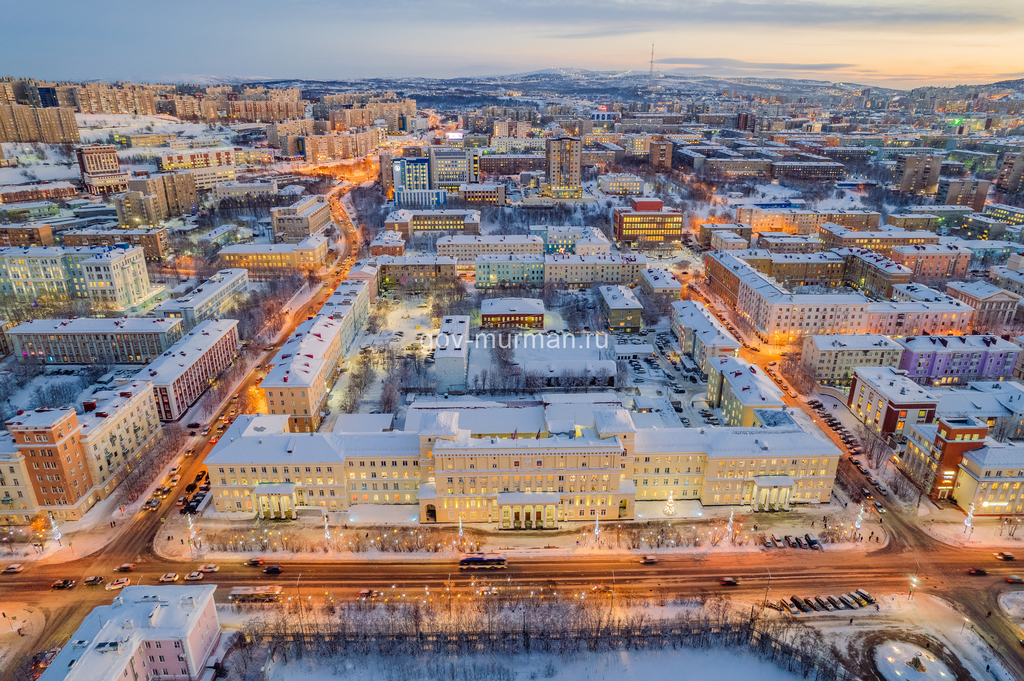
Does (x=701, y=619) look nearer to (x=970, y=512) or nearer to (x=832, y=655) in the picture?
(x=832, y=655)

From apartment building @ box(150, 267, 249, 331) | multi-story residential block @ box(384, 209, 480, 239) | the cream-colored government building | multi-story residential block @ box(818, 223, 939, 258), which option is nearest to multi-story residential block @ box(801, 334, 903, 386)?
the cream-colored government building

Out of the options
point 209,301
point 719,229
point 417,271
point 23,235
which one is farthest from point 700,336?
point 23,235

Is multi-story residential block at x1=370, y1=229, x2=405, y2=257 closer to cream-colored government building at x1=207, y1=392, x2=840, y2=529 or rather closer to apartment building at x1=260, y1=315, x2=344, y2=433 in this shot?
apartment building at x1=260, y1=315, x2=344, y2=433

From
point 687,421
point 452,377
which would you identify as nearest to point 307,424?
point 452,377

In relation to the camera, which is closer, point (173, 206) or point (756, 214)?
point (756, 214)

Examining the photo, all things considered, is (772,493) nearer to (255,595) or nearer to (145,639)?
(255,595)

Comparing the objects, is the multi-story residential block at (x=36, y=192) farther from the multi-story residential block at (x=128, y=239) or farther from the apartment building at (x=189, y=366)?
the apartment building at (x=189, y=366)
